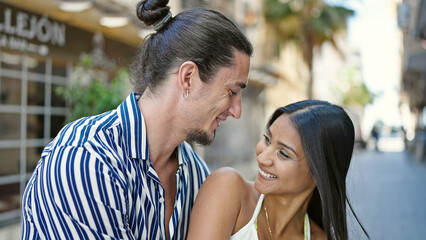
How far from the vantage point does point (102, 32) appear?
371 inches

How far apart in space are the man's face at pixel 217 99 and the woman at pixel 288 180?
0.26m

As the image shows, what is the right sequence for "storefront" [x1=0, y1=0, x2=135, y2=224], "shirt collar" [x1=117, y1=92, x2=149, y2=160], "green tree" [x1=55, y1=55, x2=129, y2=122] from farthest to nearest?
1. "storefront" [x1=0, y1=0, x2=135, y2=224]
2. "green tree" [x1=55, y1=55, x2=129, y2=122]
3. "shirt collar" [x1=117, y1=92, x2=149, y2=160]

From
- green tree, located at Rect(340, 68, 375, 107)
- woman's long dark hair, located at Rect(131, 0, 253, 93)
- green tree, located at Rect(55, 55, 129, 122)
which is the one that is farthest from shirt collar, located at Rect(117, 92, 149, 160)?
green tree, located at Rect(340, 68, 375, 107)

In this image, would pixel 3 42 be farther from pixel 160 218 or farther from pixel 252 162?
pixel 252 162

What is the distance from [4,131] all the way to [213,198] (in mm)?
5635

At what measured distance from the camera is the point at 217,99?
2.18 metres

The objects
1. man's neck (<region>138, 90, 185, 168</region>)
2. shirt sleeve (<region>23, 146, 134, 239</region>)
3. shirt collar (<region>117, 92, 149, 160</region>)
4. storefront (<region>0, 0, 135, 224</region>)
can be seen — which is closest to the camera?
shirt sleeve (<region>23, 146, 134, 239</region>)

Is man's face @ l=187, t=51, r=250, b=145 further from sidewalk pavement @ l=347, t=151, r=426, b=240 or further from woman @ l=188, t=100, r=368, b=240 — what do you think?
sidewalk pavement @ l=347, t=151, r=426, b=240

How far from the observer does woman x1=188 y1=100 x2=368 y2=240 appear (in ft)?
7.65

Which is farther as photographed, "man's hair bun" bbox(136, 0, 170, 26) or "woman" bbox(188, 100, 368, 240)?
"woman" bbox(188, 100, 368, 240)

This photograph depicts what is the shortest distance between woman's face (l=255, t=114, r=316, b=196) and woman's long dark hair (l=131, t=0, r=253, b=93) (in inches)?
16.3

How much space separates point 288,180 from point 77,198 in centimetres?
105

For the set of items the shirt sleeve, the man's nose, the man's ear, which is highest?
the man's ear

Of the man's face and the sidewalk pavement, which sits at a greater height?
the man's face
